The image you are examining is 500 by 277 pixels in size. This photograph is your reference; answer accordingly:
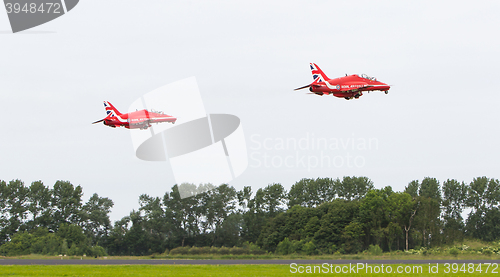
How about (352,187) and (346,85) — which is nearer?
(346,85)

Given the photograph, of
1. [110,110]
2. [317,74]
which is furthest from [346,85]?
[110,110]

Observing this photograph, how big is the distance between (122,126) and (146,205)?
56415mm

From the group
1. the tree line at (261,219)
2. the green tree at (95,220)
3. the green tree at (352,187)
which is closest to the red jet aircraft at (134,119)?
the tree line at (261,219)

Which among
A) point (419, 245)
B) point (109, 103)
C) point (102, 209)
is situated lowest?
point (419, 245)

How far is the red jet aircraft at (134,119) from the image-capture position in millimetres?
49700

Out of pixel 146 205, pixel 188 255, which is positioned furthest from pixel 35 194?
pixel 188 255

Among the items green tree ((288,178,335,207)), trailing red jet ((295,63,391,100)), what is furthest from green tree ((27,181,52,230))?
trailing red jet ((295,63,391,100))

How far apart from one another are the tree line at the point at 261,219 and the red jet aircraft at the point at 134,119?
36.2m

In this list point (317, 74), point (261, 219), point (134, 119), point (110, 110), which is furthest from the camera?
point (261, 219)

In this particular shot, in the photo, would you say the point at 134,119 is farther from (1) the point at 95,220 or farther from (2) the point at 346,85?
(1) the point at 95,220

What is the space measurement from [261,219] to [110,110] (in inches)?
2522

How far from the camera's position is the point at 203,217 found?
333 feet

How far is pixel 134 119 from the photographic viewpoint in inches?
1987

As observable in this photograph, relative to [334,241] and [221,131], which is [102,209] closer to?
[334,241]
